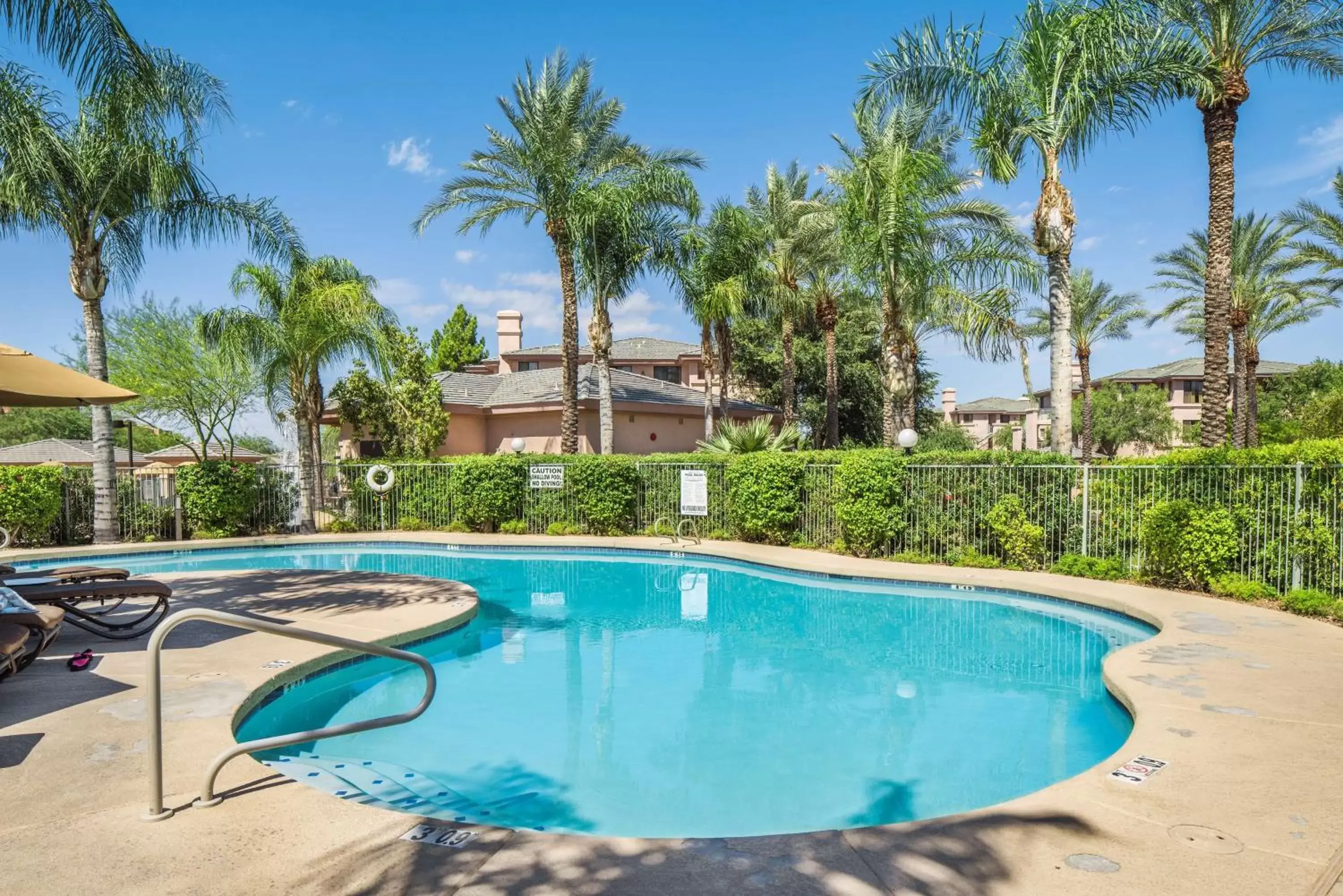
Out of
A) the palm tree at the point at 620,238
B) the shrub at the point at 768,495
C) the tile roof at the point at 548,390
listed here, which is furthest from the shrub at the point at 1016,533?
the tile roof at the point at 548,390

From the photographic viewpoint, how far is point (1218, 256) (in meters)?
14.1

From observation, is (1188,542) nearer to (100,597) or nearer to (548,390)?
(100,597)

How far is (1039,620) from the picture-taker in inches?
412

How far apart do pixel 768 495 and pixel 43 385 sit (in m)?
12.7

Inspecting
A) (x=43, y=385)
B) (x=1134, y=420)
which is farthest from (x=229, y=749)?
(x=1134, y=420)

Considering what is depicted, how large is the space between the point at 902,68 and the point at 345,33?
11129 mm

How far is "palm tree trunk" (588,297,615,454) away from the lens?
22.3m

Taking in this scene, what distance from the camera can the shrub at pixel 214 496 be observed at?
1886cm

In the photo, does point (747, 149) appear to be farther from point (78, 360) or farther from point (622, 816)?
point (78, 360)

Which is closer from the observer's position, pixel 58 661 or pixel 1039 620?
pixel 58 661

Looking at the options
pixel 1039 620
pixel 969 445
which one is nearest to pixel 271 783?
pixel 1039 620

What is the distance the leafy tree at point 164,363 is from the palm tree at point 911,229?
22025 mm

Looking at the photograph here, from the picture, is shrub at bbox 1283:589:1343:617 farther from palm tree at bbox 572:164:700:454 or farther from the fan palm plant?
palm tree at bbox 572:164:700:454

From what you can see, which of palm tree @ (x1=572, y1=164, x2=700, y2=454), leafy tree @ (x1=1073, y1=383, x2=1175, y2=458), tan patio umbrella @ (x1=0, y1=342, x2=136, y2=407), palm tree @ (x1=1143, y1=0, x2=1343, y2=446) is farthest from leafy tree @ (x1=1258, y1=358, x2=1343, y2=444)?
tan patio umbrella @ (x1=0, y1=342, x2=136, y2=407)
